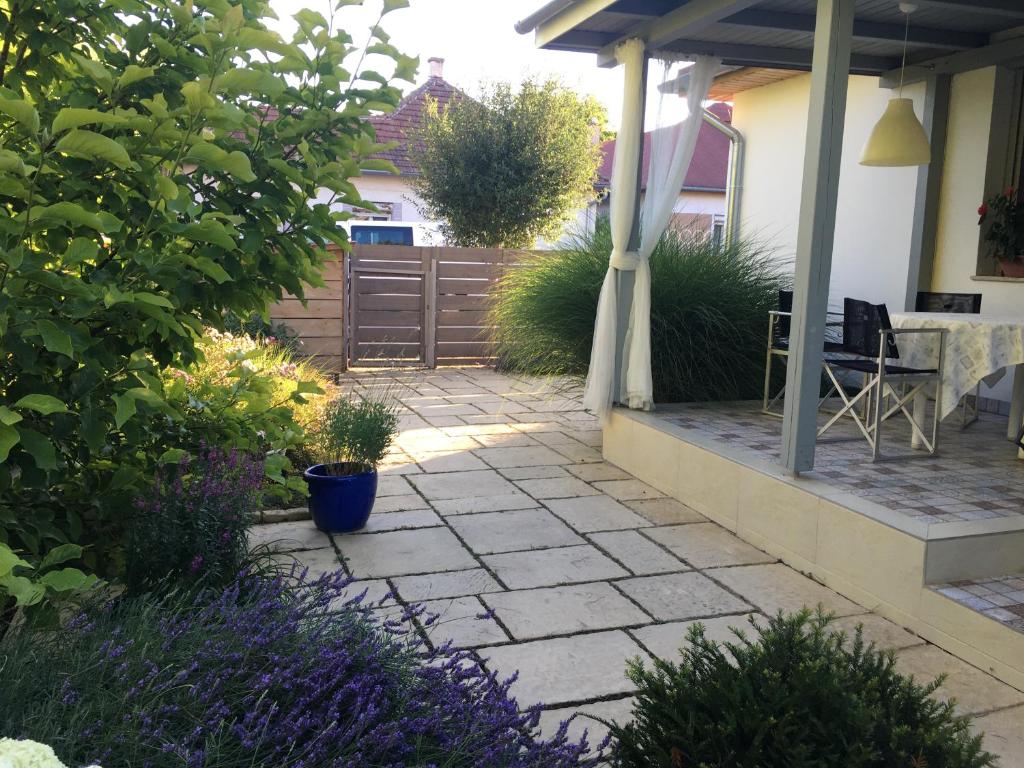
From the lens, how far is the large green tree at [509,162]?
39.5ft

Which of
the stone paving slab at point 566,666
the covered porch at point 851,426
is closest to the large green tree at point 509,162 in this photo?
the covered porch at point 851,426

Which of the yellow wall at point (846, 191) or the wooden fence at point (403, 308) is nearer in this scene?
the yellow wall at point (846, 191)

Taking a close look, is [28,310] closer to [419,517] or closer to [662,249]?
[419,517]

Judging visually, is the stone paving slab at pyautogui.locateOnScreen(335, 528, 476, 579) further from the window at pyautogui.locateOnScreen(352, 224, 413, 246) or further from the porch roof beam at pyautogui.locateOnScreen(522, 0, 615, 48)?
the window at pyautogui.locateOnScreen(352, 224, 413, 246)

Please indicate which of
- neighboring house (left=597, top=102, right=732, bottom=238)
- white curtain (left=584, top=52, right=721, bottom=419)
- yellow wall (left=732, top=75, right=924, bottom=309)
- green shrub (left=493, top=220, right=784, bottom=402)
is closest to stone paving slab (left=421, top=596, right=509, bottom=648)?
white curtain (left=584, top=52, right=721, bottom=419)

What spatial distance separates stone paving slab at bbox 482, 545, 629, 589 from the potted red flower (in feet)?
12.4

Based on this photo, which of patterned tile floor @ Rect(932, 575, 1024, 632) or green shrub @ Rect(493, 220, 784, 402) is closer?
patterned tile floor @ Rect(932, 575, 1024, 632)

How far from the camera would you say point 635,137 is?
5609 millimetres

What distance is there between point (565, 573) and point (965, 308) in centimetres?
371

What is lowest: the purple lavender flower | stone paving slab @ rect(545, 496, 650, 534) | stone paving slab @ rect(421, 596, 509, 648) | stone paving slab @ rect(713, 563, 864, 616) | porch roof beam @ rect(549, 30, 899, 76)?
stone paving slab @ rect(421, 596, 509, 648)

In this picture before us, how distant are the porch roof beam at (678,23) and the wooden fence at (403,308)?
3793 millimetres

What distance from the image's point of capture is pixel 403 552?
3.87 m

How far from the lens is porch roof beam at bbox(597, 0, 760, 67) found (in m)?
4.68

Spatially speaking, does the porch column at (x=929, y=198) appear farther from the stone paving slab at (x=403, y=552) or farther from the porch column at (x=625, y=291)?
the stone paving slab at (x=403, y=552)
